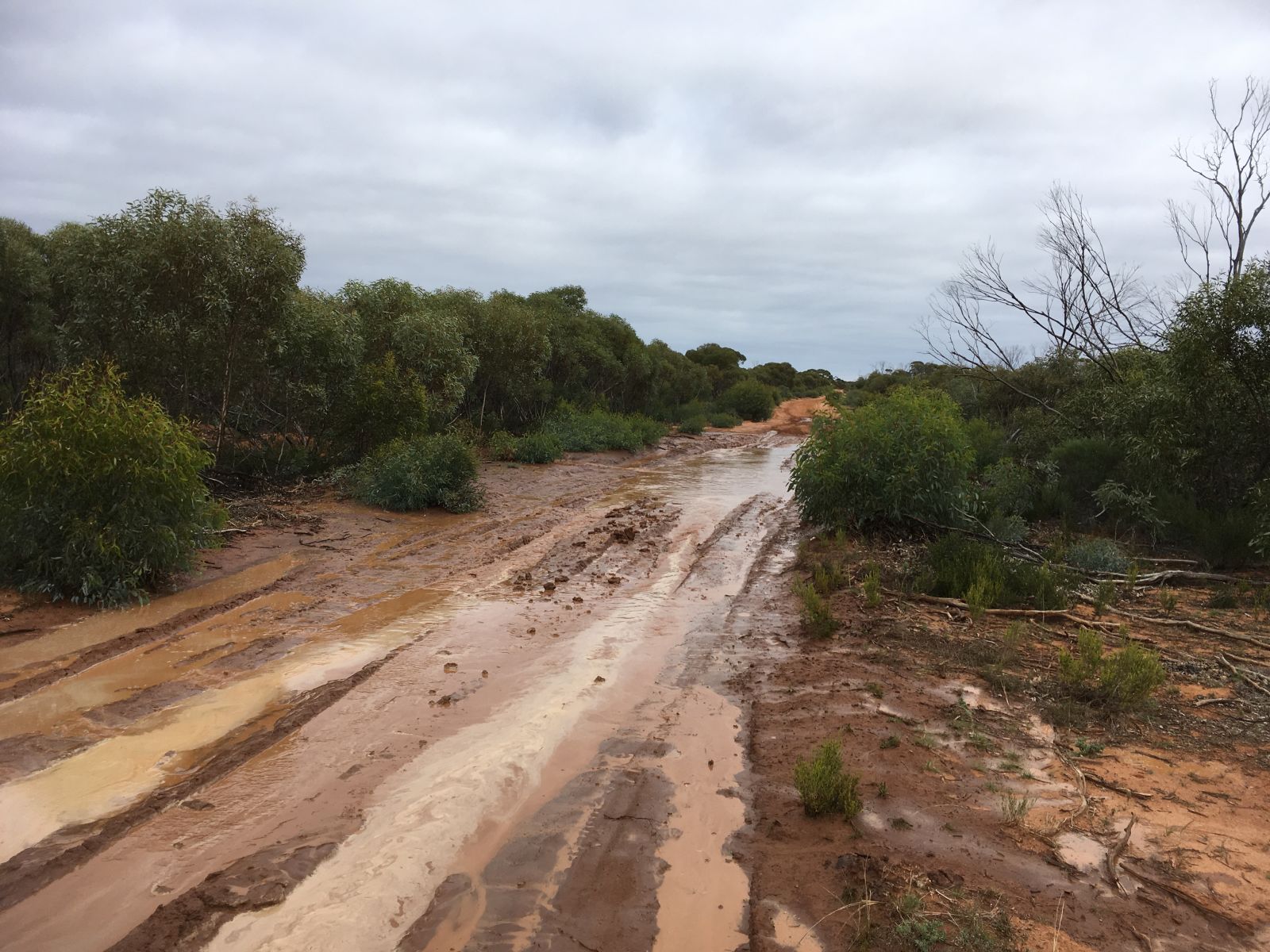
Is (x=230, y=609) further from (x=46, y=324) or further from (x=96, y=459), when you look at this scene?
(x=46, y=324)

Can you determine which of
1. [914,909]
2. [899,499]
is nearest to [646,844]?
[914,909]

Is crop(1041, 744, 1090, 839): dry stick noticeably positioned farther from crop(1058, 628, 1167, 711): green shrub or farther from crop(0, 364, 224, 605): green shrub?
crop(0, 364, 224, 605): green shrub

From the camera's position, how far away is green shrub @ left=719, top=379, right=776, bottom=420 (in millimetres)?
56562

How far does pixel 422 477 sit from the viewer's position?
1476cm

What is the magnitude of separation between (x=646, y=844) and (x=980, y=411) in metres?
23.2

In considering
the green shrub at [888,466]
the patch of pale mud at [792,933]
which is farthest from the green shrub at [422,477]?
the patch of pale mud at [792,933]

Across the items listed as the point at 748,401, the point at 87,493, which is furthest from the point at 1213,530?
the point at 748,401

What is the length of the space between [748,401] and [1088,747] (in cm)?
5240

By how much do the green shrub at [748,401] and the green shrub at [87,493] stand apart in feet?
→ 163

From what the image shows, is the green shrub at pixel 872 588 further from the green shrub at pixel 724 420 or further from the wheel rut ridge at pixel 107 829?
the green shrub at pixel 724 420

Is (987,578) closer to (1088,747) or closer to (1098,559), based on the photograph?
(1098,559)

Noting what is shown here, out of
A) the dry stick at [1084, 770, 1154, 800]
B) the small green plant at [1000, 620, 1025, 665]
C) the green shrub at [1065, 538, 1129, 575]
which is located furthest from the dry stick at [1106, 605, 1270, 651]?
the dry stick at [1084, 770, 1154, 800]

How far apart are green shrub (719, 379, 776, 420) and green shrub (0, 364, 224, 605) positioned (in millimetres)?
49638

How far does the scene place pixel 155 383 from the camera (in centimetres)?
1327
